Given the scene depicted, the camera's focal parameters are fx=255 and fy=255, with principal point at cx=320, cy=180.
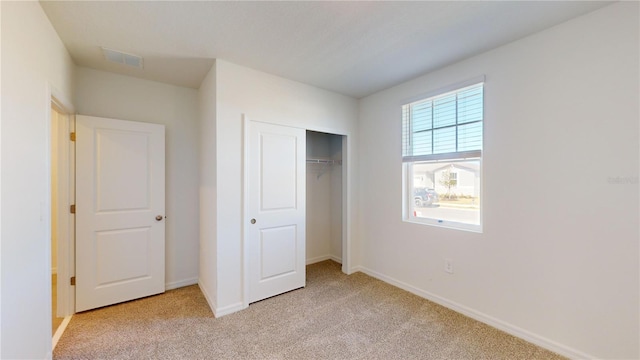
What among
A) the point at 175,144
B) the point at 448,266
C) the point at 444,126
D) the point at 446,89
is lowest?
the point at 448,266

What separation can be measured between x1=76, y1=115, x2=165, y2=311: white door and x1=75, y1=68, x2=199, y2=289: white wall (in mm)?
162

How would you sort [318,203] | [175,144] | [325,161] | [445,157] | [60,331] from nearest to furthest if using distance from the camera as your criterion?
[60,331] → [445,157] → [175,144] → [325,161] → [318,203]

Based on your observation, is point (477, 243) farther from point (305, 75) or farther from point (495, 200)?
point (305, 75)

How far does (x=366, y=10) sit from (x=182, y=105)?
2.43 meters

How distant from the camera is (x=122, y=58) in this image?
2391 millimetres

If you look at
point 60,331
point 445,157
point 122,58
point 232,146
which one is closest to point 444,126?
point 445,157

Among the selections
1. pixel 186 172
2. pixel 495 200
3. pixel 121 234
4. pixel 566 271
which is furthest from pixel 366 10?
pixel 121 234

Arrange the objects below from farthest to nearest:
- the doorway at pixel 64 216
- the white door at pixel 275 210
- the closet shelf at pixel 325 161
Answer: the closet shelf at pixel 325 161 < the white door at pixel 275 210 < the doorway at pixel 64 216

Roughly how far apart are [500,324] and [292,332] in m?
1.81

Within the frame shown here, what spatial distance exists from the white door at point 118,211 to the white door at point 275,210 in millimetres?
1090

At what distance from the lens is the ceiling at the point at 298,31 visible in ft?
5.60

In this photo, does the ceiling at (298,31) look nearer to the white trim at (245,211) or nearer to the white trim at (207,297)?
the white trim at (245,211)

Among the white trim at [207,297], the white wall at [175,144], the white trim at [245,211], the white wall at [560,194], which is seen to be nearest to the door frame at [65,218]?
the white wall at [175,144]

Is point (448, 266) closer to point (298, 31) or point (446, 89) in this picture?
point (446, 89)
